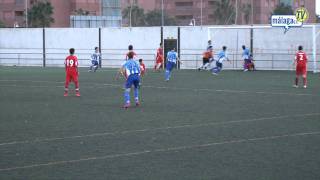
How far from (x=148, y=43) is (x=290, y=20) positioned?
42.5 ft

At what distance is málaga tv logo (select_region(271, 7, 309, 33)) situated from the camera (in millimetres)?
Result: 42688

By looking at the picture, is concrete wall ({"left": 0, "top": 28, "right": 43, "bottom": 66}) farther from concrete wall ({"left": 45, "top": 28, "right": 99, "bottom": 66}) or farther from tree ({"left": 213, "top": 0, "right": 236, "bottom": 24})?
tree ({"left": 213, "top": 0, "right": 236, "bottom": 24})

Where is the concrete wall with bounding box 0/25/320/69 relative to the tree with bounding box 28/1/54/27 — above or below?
below

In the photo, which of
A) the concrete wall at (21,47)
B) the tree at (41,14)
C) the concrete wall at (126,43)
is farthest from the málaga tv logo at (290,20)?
the tree at (41,14)

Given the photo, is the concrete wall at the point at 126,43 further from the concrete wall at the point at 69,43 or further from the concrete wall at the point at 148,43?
the concrete wall at the point at 69,43

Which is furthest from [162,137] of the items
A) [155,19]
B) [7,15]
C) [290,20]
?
[7,15]

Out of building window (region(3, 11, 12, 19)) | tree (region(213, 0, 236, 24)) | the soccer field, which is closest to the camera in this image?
the soccer field

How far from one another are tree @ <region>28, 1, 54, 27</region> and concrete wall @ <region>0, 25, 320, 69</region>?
17.0 metres

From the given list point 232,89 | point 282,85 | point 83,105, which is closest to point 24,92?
point 83,105

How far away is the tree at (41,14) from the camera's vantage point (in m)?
74.0

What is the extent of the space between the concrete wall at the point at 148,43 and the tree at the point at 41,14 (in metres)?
17.0

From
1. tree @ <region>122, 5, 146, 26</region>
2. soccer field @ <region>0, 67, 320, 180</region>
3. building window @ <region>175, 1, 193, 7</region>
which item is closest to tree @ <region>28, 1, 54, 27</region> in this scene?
tree @ <region>122, 5, 146, 26</region>

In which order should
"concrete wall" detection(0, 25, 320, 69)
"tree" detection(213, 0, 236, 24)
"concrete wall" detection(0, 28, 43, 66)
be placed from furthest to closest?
1. "tree" detection(213, 0, 236, 24)
2. "concrete wall" detection(0, 28, 43, 66)
3. "concrete wall" detection(0, 25, 320, 69)

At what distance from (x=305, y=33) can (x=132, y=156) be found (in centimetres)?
3680
